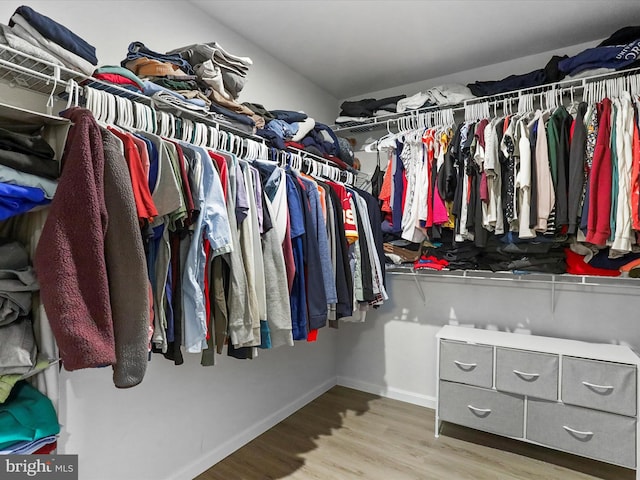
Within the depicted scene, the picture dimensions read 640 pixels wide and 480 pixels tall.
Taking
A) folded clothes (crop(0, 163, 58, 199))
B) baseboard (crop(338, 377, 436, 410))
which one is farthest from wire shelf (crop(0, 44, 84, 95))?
baseboard (crop(338, 377, 436, 410))

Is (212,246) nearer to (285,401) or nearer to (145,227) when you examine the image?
(145,227)

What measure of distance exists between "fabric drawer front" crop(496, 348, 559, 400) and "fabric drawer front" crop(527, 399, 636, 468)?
8cm

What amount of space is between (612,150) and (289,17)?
192cm

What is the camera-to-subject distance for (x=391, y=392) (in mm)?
3119

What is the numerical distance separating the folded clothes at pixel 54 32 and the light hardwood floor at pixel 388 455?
2075 mm

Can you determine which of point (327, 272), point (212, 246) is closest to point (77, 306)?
point (212, 246)

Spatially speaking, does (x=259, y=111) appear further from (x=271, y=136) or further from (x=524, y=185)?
(x=524, y=185)

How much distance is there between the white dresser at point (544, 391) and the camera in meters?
2.00

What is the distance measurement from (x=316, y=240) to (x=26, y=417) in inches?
48.9

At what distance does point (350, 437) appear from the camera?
2471 mm

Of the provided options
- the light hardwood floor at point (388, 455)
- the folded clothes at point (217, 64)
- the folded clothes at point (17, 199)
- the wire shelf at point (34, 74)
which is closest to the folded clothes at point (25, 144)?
the folded clothes at point (17, 199)

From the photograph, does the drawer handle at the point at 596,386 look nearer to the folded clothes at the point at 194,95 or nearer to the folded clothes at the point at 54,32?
the folded clothes at the point at 194,95

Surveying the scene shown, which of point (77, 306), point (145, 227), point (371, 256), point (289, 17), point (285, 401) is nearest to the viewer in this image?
point (77, 306)

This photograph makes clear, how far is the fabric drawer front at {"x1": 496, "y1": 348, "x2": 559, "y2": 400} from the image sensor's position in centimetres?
217
